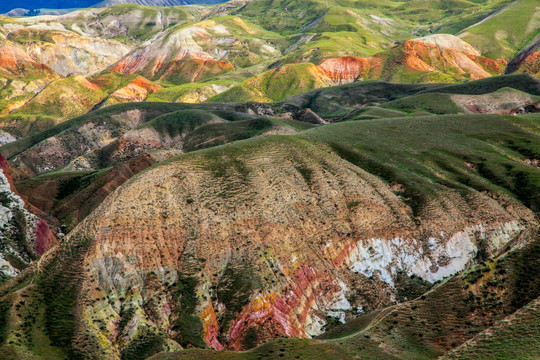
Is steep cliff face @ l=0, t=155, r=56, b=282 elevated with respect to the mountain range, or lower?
lower

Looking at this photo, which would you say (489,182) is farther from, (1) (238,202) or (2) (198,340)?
(2) (198,340)

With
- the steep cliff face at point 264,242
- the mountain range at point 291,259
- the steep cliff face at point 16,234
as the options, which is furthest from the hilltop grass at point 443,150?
the steep cliff face at point 16,234

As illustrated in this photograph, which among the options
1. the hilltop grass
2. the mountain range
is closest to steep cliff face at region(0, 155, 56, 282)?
the mountain range

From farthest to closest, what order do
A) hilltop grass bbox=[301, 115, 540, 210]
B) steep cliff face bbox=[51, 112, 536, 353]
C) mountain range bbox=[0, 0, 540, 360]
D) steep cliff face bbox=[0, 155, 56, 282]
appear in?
hilltop grass bbox=[301, 115, 540, 210], steep cliff face bbox=[0, 155, 56, 282], steep cliff face bbox=[51, 112, 536, 353], mountain range bbox=[0, 0, 540, 360]

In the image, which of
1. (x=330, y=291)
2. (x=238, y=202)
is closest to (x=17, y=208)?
(x=238, y=202)

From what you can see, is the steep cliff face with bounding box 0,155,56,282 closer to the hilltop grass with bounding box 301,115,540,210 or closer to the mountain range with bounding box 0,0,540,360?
the mountain range with bounding box 0,0,540,360

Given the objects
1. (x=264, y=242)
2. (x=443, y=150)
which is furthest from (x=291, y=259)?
(x=443, y=150)
